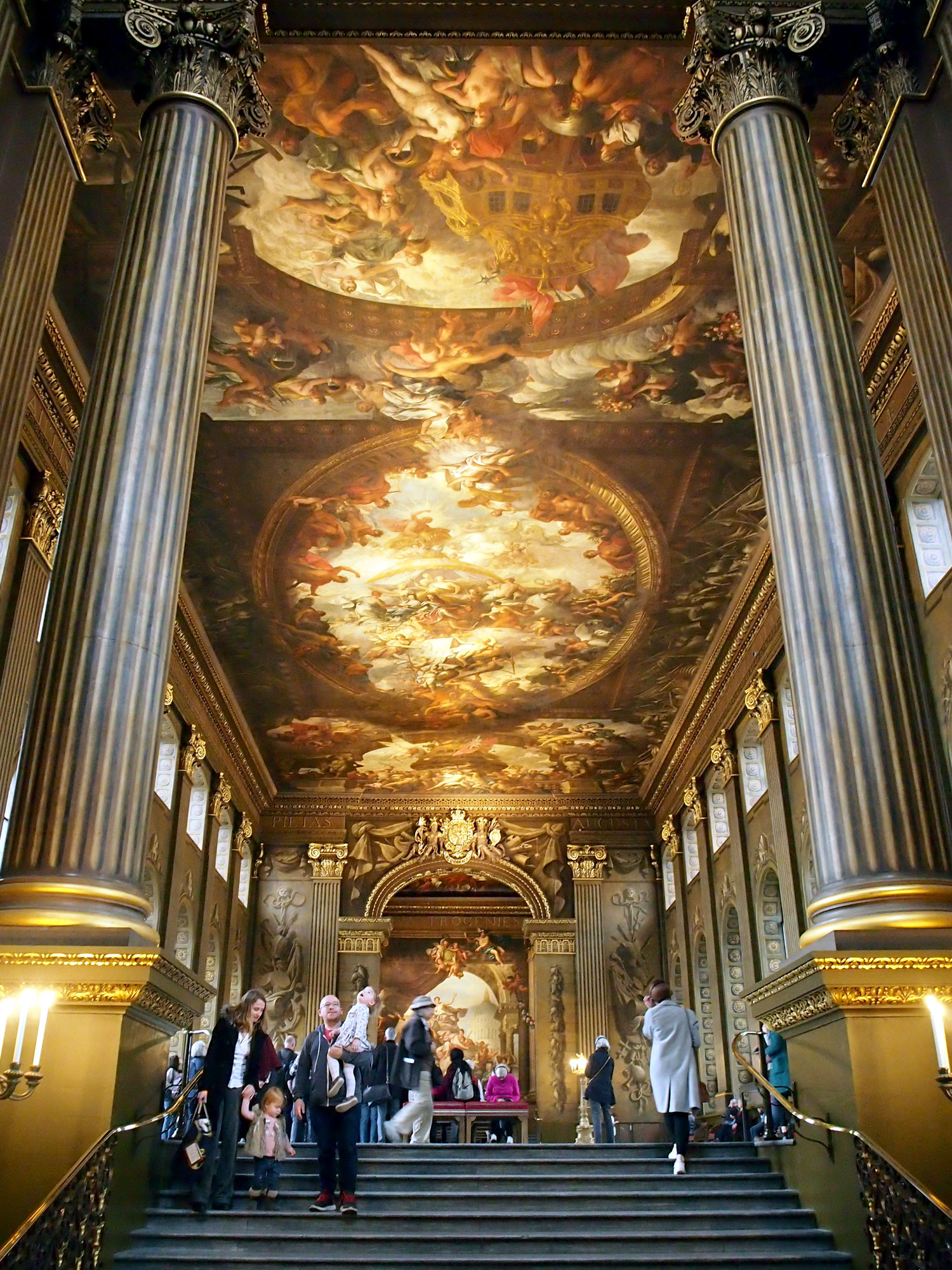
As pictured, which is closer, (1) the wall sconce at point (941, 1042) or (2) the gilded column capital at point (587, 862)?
(1) the wall sconce at point (941, 1042)

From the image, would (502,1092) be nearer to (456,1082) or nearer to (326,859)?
(456,1082)

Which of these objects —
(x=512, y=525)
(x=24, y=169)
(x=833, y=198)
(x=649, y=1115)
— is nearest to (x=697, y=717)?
(x=512, y=525)

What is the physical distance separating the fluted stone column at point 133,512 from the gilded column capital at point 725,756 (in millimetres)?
14264

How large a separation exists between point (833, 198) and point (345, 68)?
486cm

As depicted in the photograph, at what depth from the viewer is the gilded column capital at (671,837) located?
975 inches

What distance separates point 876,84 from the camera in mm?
8219

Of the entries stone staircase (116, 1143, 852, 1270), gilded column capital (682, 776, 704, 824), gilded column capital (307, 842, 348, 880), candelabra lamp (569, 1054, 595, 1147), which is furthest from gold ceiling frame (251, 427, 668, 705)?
candelabra lamp (569, 1054, 595, 1147)

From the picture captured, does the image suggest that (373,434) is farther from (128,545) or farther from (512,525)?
(128,545)

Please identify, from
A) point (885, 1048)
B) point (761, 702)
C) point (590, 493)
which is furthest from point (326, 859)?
point (885, 1048)

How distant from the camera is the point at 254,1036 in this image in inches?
319

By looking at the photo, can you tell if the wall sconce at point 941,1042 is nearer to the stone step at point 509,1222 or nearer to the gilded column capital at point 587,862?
the stone step at point 509,1222

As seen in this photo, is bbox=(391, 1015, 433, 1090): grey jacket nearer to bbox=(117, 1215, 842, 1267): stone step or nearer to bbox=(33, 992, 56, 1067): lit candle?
bbox=(117, 1215, 842, 1267): stone step

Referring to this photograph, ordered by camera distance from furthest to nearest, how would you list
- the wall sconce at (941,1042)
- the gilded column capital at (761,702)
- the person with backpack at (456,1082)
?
the person with backpack at (456,1082) < the gilded column capital at (761,702) < the wall sconce at (941,1042)

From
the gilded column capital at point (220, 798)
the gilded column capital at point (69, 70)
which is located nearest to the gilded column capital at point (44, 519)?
the gilded column capital at point (69, 70)
